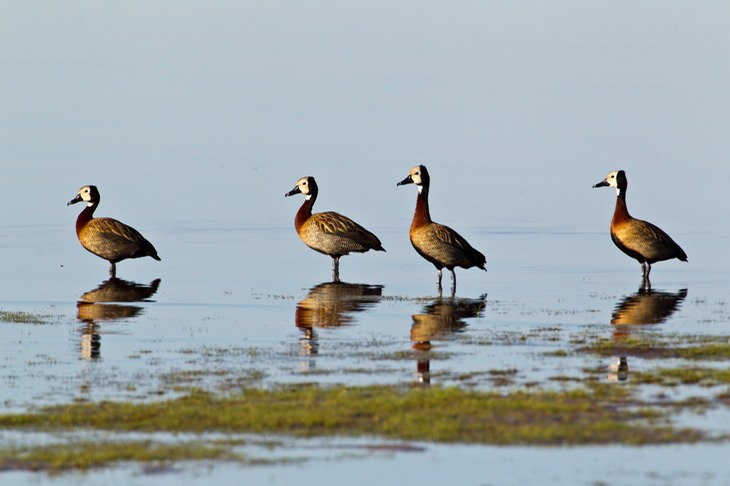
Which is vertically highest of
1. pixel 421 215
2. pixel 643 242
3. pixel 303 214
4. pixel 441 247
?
pixel 303 214

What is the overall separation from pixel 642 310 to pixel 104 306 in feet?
25.8

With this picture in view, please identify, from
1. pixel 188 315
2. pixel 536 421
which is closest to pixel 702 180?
pixel 188 315

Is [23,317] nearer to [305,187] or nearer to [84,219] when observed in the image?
[84,219]

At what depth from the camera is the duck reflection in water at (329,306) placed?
17656 mm

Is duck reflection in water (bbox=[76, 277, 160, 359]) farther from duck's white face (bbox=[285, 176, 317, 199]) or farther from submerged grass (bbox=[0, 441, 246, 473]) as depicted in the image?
submerged grass (bbox=[0, 441, 246, 473])

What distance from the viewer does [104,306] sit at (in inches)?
831

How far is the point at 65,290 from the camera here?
23.6 meters

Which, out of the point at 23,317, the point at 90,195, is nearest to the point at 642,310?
the point at 23,317

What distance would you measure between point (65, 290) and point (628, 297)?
9168 mm

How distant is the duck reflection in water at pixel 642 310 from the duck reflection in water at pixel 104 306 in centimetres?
622

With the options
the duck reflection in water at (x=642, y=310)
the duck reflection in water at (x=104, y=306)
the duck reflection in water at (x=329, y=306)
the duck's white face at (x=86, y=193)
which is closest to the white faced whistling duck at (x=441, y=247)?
the duck reflection in water at (x=329, y=306)

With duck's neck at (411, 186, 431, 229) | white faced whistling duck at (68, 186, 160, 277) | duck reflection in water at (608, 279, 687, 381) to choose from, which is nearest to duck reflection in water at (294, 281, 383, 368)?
duck's neck at (411, 186, 431, 229)

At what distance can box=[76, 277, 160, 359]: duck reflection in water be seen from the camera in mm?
17067

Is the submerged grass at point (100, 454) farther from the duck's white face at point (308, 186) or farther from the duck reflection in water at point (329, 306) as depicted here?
the duck's white face at point (308, 186)
